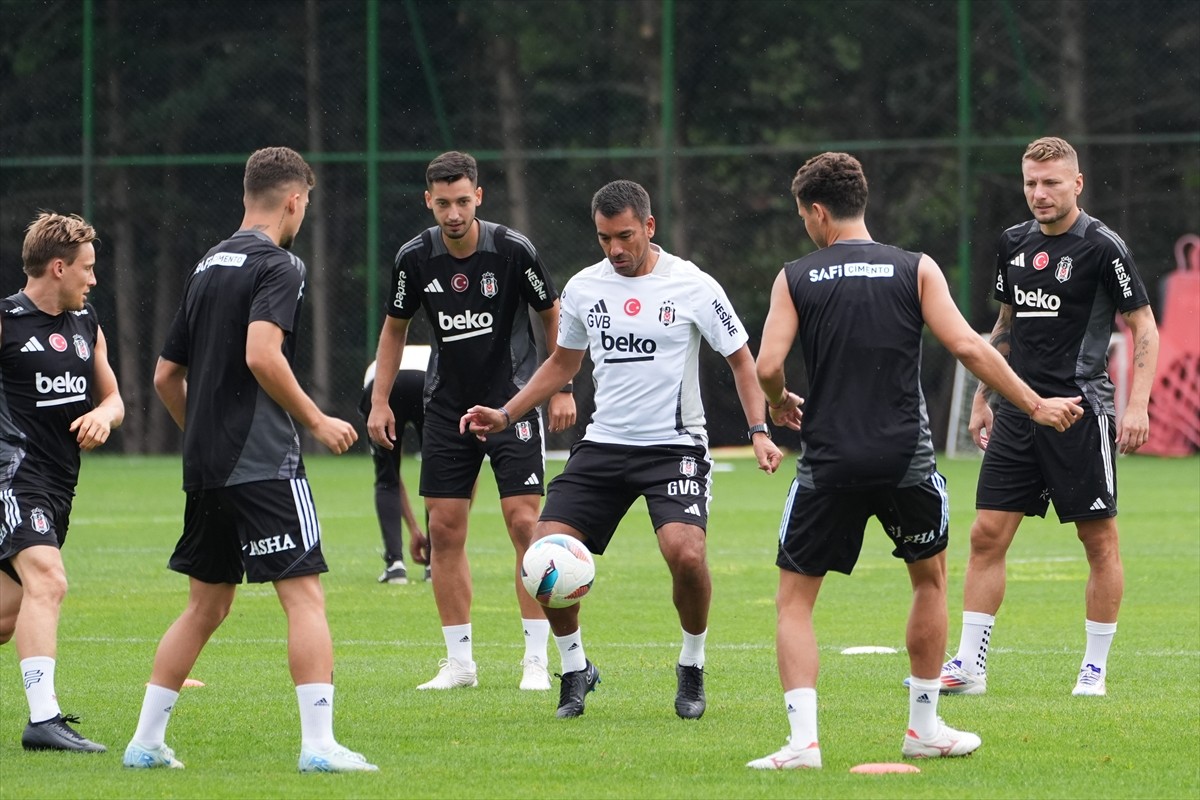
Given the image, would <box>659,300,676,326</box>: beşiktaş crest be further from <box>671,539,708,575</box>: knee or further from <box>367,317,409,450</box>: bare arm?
<box>367,317,409,450</box>: bare arm

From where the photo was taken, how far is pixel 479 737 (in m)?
6.70

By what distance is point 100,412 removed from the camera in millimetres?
6773

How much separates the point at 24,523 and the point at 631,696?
8.26 ft

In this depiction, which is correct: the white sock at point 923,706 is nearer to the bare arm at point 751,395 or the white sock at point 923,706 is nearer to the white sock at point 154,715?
the bare arm at point 751,395

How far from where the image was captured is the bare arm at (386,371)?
820 cm

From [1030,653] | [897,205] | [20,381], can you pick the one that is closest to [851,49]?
[897,205]

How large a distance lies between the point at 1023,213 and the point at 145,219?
11.7m

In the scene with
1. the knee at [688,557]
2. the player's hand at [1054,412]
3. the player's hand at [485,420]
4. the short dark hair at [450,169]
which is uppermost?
the short dark hair at [450,169]

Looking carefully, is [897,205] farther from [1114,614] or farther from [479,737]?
[479,737]

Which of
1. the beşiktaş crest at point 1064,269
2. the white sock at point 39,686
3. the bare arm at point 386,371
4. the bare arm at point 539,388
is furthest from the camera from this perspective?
the bare arm at point 386,371

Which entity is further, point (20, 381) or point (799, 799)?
point (20, 381)

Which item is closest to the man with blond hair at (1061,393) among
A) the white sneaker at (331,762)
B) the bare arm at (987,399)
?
the bare arm at (987,399)

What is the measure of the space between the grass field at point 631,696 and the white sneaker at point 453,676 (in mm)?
136

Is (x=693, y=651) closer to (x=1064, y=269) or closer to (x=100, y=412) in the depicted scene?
(x=1064, y=269)
